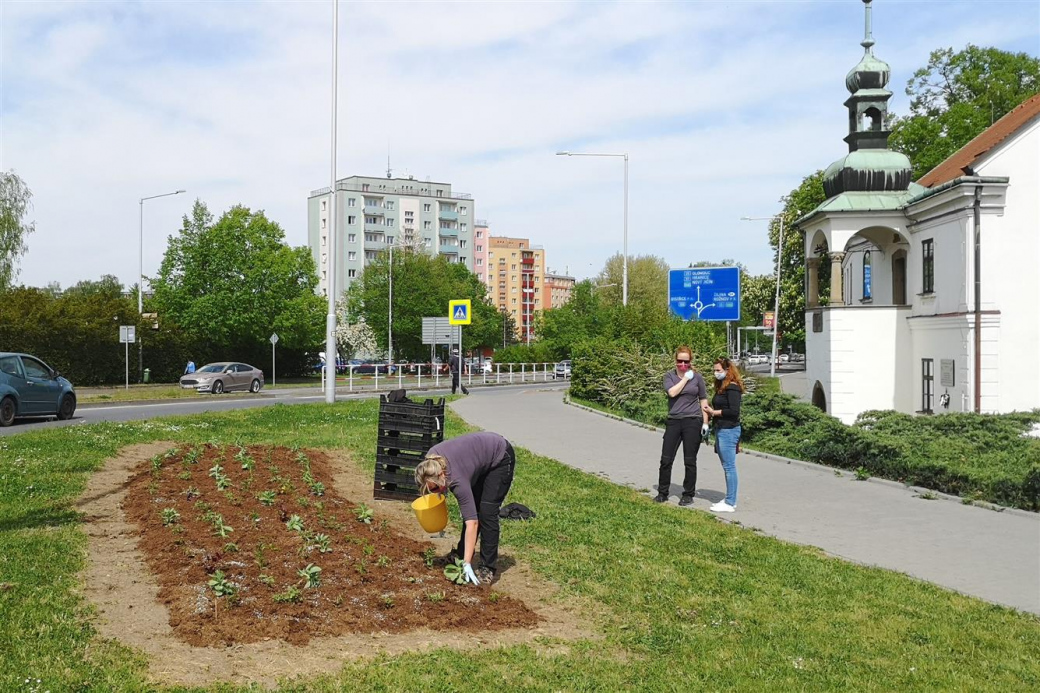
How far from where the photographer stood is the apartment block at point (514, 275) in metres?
176

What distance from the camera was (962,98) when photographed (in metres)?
46.2

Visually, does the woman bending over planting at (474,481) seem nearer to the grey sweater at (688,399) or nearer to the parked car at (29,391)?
the grey sweater at (688,399)

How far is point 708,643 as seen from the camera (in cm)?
570

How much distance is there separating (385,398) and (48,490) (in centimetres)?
365

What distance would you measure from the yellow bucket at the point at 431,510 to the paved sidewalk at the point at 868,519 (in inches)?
150

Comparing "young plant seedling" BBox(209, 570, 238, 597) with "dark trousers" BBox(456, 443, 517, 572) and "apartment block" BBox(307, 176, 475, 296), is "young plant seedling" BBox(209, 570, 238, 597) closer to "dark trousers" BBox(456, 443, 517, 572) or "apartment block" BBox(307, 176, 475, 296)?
"dark trousers" BBox(456, 443, 517, 572)

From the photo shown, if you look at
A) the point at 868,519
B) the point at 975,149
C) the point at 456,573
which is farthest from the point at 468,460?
the point at 975,149

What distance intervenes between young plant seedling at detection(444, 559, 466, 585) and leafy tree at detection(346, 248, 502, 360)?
73.9m

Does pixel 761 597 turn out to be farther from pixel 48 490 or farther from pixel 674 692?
pixel 48 490

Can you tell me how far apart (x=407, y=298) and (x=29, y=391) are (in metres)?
61.6

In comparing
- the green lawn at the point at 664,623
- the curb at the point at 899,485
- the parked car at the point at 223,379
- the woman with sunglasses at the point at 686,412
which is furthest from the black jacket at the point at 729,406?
the parked car at the point at 223,379

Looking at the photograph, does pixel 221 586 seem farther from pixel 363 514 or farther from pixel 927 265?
pixel 927 265

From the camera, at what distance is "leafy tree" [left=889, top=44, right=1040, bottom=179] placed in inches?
1686

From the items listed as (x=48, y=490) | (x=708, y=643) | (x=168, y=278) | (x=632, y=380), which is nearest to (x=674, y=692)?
(x=708, y=643)
